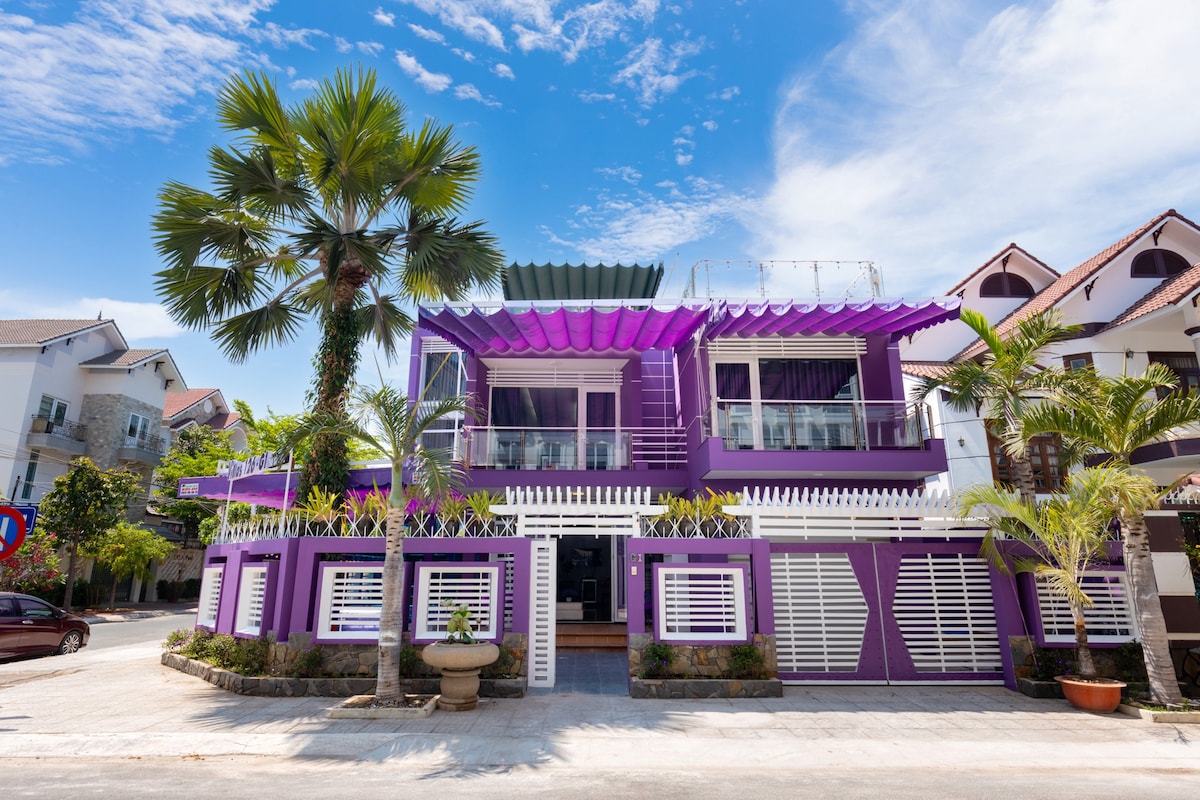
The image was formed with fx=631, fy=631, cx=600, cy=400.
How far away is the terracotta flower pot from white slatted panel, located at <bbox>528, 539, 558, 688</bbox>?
687 centimetres

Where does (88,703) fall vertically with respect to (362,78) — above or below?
below

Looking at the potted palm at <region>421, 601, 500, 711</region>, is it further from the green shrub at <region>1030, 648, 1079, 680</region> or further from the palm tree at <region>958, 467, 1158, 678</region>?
the green shrub at <region>1030, 648, 1079, 680</region>

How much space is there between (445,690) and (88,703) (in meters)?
4.93

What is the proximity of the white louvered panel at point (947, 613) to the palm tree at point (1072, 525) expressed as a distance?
502mm

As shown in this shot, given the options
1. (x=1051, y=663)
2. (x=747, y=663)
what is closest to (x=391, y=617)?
(x=747, y=663)

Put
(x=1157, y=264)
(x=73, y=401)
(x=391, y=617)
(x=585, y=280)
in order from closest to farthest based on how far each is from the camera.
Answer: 1. (x=391, y=617)
2. (x=1157, y=264)
3. (x=585, y=280)
4. (x=73, y=401)

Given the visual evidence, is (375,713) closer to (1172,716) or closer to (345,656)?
(345,656)

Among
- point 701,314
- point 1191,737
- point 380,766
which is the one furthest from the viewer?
point 701,314

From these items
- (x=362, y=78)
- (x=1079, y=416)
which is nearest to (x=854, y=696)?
(x=1079, y=416)

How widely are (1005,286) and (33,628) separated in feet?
84.9

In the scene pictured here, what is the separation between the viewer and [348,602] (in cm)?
910

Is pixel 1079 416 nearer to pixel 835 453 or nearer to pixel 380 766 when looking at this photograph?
pixel 835 453

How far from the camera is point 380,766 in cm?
585

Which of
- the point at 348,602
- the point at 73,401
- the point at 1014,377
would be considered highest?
the point at 73,401
